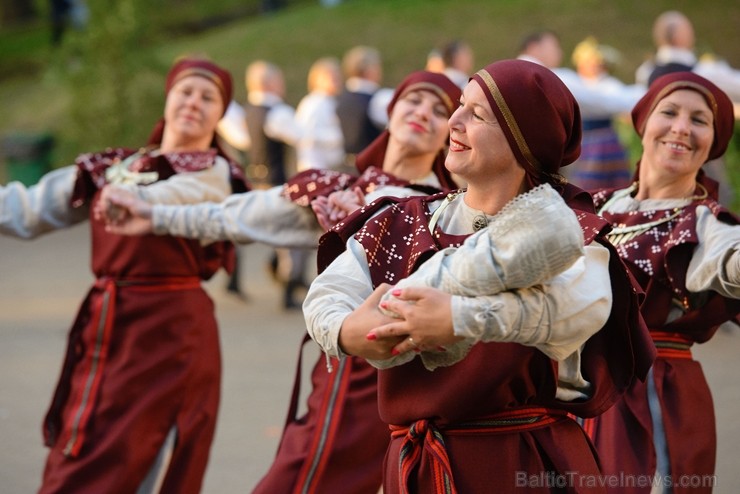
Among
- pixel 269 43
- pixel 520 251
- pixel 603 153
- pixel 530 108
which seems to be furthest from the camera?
pixel 269 43

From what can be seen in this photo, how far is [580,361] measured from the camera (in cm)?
268

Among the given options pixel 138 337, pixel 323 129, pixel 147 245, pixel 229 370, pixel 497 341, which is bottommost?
pixel 229 370

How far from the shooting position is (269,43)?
2220cm

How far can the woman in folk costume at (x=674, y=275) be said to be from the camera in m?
3.66

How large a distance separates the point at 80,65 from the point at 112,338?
36.2 feet

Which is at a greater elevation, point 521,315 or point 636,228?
point 521,315

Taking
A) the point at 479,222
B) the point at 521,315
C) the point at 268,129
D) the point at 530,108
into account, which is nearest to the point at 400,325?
the point at 521,315

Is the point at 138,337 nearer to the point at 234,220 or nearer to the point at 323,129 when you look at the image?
the point at 234,220

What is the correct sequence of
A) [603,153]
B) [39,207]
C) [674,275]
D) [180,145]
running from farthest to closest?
[603,153] < [180,145] < [39,207] < [674,275]

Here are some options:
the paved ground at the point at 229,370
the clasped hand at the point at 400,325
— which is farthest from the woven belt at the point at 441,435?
the paved ground at the point at 229,370

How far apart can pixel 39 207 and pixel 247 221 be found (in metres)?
0.89

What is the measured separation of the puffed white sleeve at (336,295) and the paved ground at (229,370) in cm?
283

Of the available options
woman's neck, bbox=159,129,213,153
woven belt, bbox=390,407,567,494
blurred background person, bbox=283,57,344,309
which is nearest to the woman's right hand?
woven belt, bbox=390,407,567,494

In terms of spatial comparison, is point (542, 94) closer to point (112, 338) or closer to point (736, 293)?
point (736, 293)
